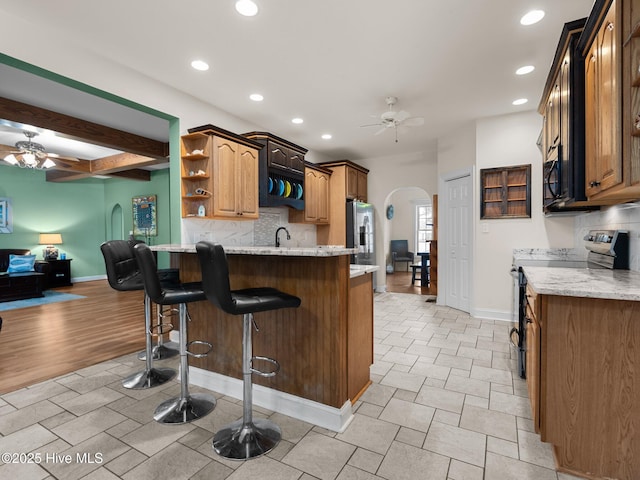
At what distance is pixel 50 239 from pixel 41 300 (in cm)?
220

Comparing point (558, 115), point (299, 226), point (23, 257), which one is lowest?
point (23, 257)

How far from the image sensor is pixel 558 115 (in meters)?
2.44

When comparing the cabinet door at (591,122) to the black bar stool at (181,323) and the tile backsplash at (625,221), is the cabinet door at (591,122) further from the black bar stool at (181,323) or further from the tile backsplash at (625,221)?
the black bar stool at (181,323)

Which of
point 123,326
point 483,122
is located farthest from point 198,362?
point 483,122

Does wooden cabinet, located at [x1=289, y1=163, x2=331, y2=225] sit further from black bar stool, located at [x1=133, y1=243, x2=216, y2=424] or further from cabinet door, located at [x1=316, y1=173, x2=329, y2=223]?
black bar stool, located at [x1=133, y1=243, x2=216, y2=424]

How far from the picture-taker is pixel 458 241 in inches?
197

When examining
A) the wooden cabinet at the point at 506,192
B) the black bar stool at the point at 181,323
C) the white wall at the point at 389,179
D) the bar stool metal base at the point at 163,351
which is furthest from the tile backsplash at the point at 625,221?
the bar stool metal base at the point at 163,351

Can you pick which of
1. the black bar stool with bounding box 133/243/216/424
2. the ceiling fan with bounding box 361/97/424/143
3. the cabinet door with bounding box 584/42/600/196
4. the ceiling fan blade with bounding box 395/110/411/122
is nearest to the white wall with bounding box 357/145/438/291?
the ceiling fan with bounding box 361/97/424/143

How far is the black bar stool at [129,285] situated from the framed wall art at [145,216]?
563 cm

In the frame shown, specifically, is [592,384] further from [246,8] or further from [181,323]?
[246,8]

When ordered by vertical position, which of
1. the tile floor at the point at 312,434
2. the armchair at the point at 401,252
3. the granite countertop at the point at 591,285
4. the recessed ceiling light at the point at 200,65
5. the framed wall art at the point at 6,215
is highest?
the recessed ceiling light at the point at 200,65

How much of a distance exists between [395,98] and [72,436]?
415 centimetres

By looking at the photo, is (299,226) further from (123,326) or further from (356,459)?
(356,459)

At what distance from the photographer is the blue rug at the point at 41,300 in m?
5.36
